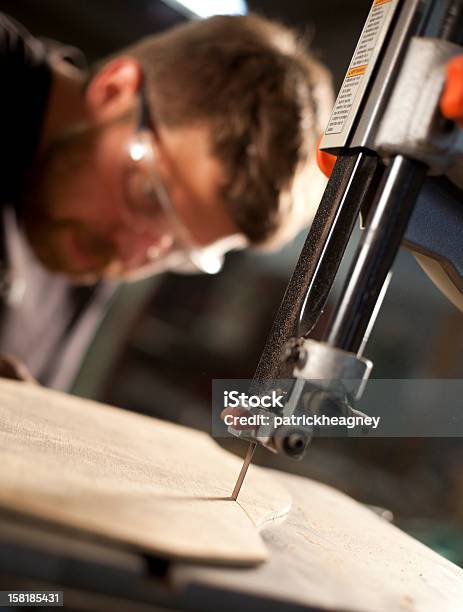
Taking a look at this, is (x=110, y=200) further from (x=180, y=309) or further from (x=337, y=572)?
(x=180, y=309)

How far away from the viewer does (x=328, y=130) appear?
59 centimetres

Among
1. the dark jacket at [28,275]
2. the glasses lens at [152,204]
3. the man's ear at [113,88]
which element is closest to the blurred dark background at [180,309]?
the dark jacket at [28,275]

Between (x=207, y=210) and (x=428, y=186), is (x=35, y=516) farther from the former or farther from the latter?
(x=207, y=210)

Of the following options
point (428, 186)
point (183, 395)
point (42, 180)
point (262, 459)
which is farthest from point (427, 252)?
point (183, 395)

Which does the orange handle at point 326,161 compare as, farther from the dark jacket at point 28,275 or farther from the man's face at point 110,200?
the dark jacket at point 28,275

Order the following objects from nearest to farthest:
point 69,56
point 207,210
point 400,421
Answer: point 400,421
point 207,210
point 69,56

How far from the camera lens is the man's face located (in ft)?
5.13

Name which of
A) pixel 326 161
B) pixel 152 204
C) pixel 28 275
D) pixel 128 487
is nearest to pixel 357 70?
pixel 326 161

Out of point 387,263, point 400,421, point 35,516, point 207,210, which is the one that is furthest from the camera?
point 207,210

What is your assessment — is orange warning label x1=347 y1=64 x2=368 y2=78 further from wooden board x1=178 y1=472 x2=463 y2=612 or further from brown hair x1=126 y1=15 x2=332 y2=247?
brown hair x1=126 y1=15 x2=332 y2=247

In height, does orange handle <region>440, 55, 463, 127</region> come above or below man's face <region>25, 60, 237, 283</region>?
above

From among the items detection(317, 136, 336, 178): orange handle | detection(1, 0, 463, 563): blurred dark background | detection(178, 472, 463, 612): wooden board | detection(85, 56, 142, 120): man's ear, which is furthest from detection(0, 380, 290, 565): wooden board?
detection(1, 0, 463, 563): blurred dark background

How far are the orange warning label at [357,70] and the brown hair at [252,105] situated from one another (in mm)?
872

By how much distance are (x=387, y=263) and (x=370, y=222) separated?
33 millimetres
